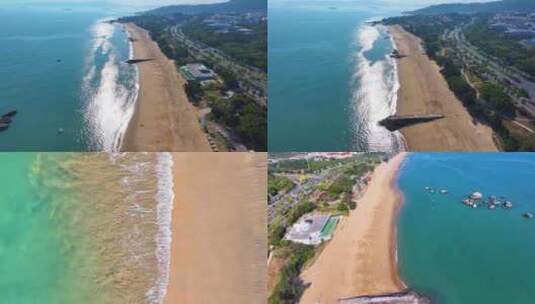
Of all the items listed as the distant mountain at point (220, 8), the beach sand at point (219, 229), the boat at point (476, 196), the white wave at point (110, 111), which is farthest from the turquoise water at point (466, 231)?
the distant mountain at point (220, 8)

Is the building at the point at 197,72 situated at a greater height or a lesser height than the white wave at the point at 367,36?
lesser

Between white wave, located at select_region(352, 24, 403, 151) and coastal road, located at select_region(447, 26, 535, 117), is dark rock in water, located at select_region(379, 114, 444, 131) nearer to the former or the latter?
white wave, located at select_region(352, 24, 403, 151)

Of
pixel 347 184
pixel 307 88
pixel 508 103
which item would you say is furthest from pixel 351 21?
pixel 347 184

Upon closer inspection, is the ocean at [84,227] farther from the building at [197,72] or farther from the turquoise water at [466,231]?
the turquoise water at [466,231]

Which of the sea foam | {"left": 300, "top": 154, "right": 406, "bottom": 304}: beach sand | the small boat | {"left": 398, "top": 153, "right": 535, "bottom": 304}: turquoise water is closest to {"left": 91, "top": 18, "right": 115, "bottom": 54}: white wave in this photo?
the sea foam

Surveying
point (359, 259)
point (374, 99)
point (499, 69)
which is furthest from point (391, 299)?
point (499, 69)

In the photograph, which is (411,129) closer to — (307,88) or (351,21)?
(307,88)
